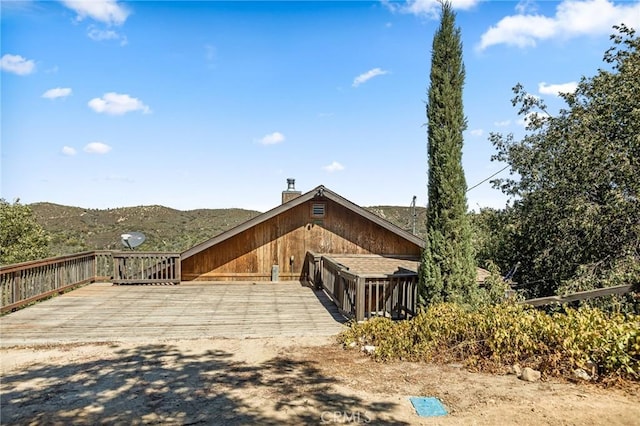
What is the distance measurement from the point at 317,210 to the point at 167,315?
6292 mm

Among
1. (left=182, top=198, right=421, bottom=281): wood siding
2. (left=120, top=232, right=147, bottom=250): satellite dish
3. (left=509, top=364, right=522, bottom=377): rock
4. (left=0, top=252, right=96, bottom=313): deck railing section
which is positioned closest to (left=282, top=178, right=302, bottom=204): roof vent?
(left=182, top=198, right=421, bottom=281): wood siding

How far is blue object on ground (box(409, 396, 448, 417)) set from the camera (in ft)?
12.8

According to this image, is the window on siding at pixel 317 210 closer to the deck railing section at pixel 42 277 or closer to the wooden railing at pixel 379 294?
the wooden railing at pixel 379 294

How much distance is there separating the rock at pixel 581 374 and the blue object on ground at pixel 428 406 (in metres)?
1.83

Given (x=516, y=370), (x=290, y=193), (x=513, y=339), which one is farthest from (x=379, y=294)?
(x=290, y=193)

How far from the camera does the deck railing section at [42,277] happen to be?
8.12 meters

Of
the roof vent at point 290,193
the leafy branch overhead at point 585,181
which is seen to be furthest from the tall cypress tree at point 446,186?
the roof vent at point 290,193

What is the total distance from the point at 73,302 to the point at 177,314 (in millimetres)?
2935

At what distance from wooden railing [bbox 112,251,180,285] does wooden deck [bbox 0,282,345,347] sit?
51cm

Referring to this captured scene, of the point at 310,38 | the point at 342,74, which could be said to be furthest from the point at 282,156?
the point at 310,38

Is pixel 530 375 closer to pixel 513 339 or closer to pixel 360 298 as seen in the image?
pixel 513 339

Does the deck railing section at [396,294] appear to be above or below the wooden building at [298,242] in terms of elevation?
below

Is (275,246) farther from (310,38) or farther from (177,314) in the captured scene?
(310,38)

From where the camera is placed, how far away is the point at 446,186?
7.03 meters
